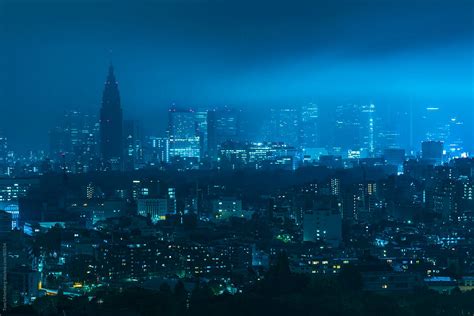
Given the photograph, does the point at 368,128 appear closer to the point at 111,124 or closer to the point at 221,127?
the point at 221,127

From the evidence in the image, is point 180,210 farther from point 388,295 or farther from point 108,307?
point 108,307

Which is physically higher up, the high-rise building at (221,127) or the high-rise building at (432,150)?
the high-rise building at (221,127)

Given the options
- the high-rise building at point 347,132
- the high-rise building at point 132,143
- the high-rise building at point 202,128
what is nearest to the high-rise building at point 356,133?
the high-rise building at point 347,132

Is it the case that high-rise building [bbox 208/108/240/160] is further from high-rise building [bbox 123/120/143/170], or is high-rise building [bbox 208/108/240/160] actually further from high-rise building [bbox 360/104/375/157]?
high-rise building [bbox 360/104/375/157]

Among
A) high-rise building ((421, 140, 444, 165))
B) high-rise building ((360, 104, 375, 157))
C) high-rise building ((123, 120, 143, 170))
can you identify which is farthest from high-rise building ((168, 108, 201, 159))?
high-rise building ((421, 140, 444, 165))

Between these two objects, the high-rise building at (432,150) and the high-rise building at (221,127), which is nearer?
the high-rise building at (432,150)

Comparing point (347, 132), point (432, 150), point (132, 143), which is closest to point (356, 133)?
point (347, 132)

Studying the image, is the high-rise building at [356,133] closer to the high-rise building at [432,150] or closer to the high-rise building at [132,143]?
the high-rise building at [432,150]
